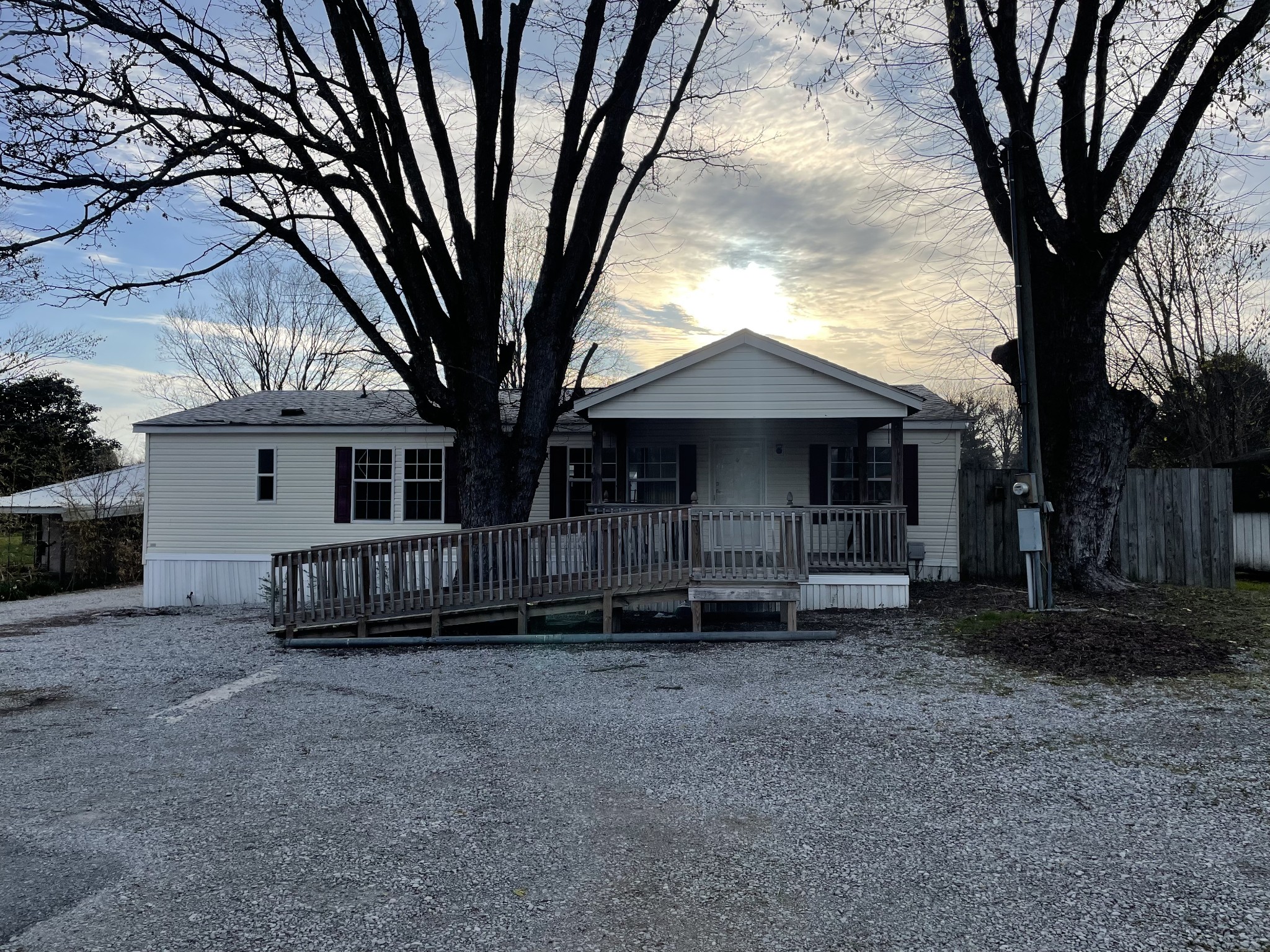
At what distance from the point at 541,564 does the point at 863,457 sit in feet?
20.7

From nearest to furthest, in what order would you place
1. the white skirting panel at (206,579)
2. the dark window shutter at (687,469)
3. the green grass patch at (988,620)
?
the green grass patch at (988,620) < the dark window shutter at (687,469) < the white skirting panel at (206,579)

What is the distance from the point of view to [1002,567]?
15.0 metres

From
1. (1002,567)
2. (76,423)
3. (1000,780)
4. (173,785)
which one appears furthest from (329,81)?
(76,423)

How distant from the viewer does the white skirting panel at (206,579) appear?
51.1 feet

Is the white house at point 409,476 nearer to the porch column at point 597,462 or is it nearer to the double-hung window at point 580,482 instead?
the double-hung window at point 580,482

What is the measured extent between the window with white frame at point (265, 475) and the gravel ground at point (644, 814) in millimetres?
7820

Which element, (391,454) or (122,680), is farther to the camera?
(391,454)

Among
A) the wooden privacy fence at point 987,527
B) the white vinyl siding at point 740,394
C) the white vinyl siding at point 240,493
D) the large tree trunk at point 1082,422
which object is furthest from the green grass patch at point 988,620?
the white vinyl siding at point 240,493

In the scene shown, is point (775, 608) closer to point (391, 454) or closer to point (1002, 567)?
point (1002, 567)

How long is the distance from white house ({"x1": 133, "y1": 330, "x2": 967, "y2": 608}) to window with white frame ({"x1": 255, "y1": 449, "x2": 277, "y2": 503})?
24mm

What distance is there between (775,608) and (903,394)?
3.70 meters

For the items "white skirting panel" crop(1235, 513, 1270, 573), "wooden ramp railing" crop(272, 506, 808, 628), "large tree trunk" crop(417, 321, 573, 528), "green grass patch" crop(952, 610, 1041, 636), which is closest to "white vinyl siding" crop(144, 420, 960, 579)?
"large tree trunk" crop(417, 321, 573, 528)

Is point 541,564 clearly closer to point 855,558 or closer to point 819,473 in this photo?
point 855,558

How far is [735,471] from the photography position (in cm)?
1484
